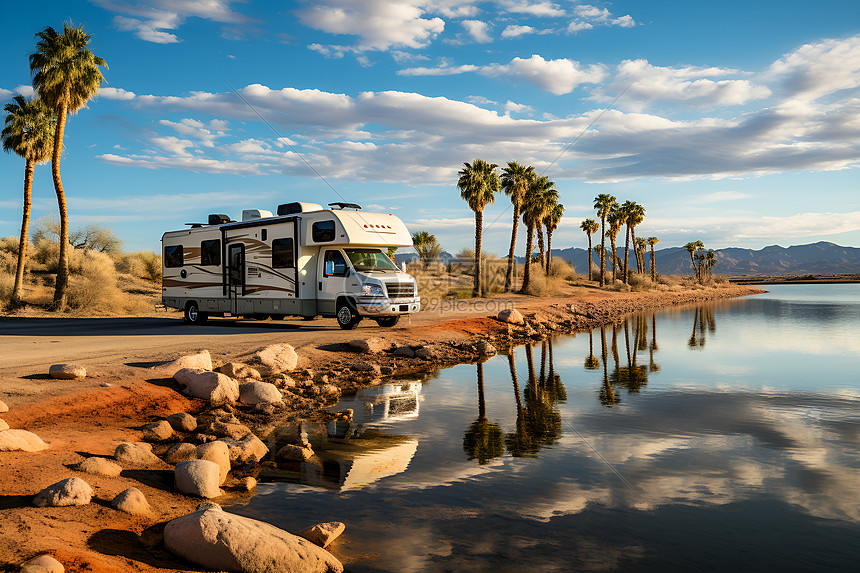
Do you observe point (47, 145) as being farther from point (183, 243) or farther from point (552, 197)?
point (552, 197)

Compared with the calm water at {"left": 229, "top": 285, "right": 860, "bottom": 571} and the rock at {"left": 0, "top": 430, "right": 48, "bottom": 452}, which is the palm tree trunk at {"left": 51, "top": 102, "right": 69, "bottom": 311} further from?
the rock at {"left": 0, "top": 430, "right": 48, "bottom": 452}

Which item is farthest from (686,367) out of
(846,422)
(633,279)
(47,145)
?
(633,279)

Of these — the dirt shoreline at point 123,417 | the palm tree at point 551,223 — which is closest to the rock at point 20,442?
the dirt shoreline at point 123,417

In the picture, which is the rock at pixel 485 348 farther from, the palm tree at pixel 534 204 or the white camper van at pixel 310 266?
the palm tree at pixel 534 204

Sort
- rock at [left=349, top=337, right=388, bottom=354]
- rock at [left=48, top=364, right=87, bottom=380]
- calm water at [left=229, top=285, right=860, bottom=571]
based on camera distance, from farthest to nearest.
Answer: rock at [left=349, top=337, right=388, bottom=354]
rock at [left=48, top=364, right=87, bottom=380]
calm water at [left=229, top=285, right=860, bottom=571]

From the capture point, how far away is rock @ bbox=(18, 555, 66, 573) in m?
4.00

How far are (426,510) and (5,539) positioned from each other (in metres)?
3.95

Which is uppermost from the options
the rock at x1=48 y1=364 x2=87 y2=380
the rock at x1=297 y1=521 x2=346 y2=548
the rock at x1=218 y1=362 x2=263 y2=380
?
the rock at x1=48 y1=364 x2=87 y2=380

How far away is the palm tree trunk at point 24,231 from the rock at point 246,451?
29.3 metres

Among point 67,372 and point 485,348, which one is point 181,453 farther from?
point 485,348

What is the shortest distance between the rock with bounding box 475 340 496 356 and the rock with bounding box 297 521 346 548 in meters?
14.0

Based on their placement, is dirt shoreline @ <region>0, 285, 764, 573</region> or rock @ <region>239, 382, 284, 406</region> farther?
rock @ <region>239, 382, 284, 406</region>

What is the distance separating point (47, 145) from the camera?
3400 cm

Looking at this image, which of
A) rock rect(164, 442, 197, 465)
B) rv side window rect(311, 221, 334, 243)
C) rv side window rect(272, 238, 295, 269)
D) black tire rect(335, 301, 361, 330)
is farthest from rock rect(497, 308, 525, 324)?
rock rect(164, 442, 197, 465)
